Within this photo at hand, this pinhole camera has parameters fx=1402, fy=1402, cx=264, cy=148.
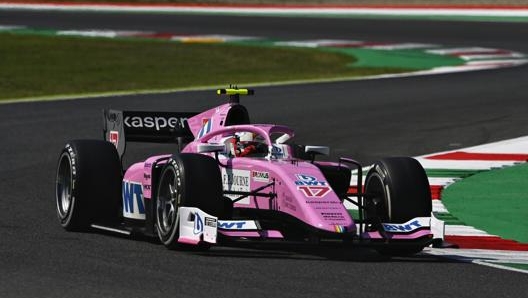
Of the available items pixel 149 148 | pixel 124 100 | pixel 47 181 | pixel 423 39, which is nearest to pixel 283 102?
pixel 124 100

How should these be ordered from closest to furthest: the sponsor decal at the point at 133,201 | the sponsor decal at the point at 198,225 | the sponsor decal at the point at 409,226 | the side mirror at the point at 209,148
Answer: the sponsor decal at the point at 198,225, the sponsor decal at the point at 409,226, the side mirror at the point at 209,148, the sponsor decal at the point at 133,201

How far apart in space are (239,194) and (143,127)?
2274 millimetres

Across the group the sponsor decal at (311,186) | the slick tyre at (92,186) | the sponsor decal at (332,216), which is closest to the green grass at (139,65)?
the slick tyre at (92,186)

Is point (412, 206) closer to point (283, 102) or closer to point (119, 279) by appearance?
point (119, 279)

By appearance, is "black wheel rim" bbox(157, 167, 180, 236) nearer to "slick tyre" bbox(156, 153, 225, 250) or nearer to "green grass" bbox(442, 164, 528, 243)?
"slick tyre" bbox(156, 153, 225, 250)

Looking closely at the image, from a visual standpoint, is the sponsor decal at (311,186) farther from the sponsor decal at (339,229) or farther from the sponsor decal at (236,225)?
the sponsor decal at (236,225)

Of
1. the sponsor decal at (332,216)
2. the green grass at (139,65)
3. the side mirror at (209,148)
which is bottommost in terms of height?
the green grass at (139,65)

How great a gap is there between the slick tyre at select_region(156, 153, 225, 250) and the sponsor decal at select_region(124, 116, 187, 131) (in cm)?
210

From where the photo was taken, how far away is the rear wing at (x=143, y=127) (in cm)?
1199

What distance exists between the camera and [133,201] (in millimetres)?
10867

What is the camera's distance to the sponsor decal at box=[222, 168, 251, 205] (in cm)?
1020

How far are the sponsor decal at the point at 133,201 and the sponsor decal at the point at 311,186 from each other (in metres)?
1.57

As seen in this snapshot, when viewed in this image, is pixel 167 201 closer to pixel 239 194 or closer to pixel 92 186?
pixel 239 194

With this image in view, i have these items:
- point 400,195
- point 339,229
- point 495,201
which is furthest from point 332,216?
point 495,201
